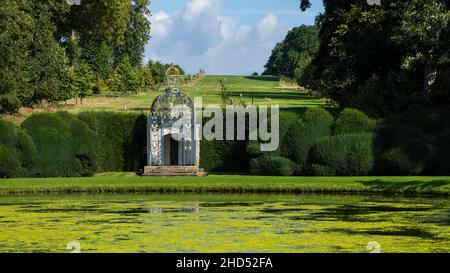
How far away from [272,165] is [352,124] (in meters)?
4.51

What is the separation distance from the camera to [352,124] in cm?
4662

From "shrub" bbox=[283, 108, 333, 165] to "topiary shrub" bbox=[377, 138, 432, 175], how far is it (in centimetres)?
357

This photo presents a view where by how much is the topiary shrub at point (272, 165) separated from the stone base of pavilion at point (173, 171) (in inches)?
97.1

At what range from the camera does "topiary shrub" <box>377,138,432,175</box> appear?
4381 cm

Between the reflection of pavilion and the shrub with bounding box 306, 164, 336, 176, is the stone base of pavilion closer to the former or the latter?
the reflection of pavilion

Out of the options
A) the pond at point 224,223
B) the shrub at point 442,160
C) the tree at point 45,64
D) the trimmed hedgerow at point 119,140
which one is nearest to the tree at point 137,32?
the tree at point 45,64

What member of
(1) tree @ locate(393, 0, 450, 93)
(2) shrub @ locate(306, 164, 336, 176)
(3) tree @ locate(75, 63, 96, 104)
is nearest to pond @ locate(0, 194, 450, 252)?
(2) shrub @ locate(306, 164, 336, 176)

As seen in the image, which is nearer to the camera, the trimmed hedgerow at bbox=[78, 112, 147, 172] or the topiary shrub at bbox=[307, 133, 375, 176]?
the topiary shrub at bbox=[307, 133, 375, 176]

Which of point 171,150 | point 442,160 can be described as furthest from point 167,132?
point 442,160

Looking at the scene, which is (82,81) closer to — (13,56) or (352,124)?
(13,56)

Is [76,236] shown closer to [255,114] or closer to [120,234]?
[120,234]

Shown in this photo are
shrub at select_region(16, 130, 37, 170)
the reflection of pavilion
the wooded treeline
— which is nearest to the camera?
shrub at select_region(16, 130, 37, 170)

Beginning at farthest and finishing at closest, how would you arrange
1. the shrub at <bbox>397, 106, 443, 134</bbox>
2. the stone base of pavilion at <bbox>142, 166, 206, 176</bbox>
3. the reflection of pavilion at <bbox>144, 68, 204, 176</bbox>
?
the reflection of pavilion at <bbox>144, 68, 204, 176</bbox>
the shrub at <bbox>397, 106, 443, 134</bbox>
the stone base of pavilion at <bbox>142, 166, 206, 176</bbox>
